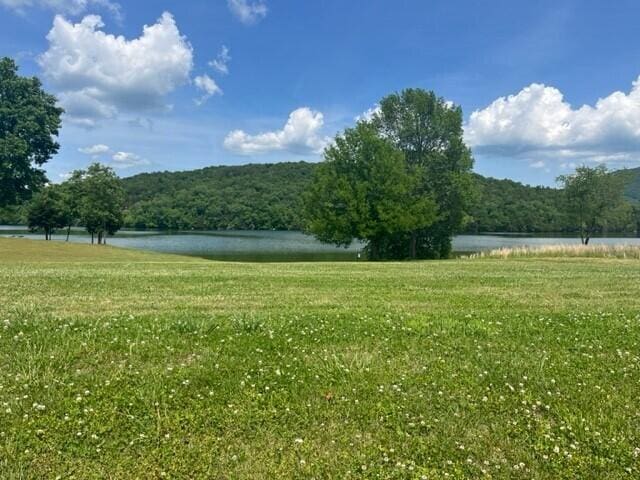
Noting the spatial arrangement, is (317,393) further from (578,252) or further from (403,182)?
(578,252)

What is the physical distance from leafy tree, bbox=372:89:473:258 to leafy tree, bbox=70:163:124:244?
135 feet

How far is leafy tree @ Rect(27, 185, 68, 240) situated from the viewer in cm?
7212

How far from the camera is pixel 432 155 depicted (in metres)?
43.7

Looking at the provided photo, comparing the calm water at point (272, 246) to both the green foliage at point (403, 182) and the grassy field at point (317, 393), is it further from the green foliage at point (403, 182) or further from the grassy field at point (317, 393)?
the grassy field at point (317, 393)

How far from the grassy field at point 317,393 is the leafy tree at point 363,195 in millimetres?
28838

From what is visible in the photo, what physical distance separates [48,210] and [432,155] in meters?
61.3

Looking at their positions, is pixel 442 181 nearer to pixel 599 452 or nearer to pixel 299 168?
pixel 599 452

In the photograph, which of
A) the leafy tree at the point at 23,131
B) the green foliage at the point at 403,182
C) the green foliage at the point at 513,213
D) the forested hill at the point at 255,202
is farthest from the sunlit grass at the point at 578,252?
the green foliage at the point at 513,213

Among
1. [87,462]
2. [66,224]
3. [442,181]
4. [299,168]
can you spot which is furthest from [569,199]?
[299,168]

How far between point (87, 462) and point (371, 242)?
39.5 m

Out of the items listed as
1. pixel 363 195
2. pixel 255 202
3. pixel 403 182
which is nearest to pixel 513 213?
pixel 255 202

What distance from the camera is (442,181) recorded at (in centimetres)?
4269

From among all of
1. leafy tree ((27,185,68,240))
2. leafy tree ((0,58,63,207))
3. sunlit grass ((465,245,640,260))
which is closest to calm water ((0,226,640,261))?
leafy tree ((27,185,68,240))

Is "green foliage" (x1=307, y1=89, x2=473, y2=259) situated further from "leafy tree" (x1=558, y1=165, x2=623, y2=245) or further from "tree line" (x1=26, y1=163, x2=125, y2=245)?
"tree line" (x1=26, y1=163, x2=125, y2=245)
